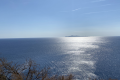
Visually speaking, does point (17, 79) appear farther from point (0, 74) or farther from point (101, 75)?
point (101, 75)

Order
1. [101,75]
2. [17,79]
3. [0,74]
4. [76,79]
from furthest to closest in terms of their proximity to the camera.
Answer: [101,75], [76,79], [0,74], [17,79]

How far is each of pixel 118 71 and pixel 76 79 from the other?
752 inches

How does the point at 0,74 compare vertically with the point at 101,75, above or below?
above

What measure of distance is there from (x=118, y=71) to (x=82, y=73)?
15188 mm

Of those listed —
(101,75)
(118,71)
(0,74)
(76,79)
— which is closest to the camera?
(0,74)

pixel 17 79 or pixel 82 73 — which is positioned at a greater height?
pixel 17 79

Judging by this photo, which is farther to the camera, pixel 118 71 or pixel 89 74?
pixel 118 71

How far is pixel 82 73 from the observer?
1223 inches

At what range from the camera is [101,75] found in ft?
97.2

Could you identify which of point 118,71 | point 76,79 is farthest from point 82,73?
point 118,71

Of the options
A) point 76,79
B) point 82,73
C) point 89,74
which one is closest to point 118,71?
point 89,74

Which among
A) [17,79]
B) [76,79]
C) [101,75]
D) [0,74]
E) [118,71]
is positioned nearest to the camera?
[17,79]

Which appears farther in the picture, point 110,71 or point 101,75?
point 110,71

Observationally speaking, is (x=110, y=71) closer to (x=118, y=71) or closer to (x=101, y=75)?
(x=118, y=71)
